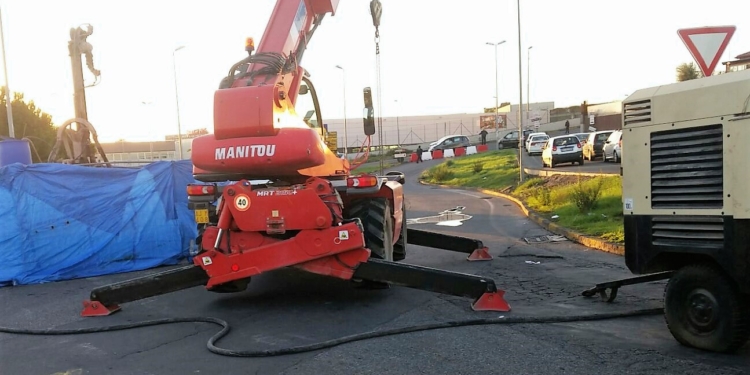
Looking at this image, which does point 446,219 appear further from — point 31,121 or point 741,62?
point 31,121

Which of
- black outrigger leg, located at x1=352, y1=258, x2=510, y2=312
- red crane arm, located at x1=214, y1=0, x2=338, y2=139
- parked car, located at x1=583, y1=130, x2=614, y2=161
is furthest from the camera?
parked car, located at x1=583, y1=130, x2=614, y2=161

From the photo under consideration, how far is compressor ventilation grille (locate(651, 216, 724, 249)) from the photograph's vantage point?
503 centimetres

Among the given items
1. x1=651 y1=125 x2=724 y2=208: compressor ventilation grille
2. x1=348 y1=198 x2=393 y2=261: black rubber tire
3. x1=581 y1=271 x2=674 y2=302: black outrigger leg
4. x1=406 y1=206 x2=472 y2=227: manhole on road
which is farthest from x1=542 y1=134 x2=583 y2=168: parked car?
x1=651 y1=125 x2=724 y2=208: compressor ventilation grille

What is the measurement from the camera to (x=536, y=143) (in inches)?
1625

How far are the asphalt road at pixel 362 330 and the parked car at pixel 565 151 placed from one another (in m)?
19.0

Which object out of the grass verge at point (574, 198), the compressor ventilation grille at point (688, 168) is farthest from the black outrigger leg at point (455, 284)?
the grass verge at point (574, 198)

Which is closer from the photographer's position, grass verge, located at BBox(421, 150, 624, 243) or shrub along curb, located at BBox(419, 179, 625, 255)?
shrub along curb, located at BBox(419, 179, 625, 255)

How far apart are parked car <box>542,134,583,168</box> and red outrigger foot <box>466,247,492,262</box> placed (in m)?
→ 19.1

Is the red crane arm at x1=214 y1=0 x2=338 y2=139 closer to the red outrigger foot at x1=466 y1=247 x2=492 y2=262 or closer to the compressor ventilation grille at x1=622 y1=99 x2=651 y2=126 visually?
the compressor ventilation grille at x1=622 y1=99 x2=651 y2=126

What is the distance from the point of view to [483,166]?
34.4 meters

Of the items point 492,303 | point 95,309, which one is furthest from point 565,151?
point 95,309

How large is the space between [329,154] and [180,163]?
5.04m

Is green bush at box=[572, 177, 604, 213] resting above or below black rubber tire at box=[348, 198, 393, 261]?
below

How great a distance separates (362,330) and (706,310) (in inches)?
128
